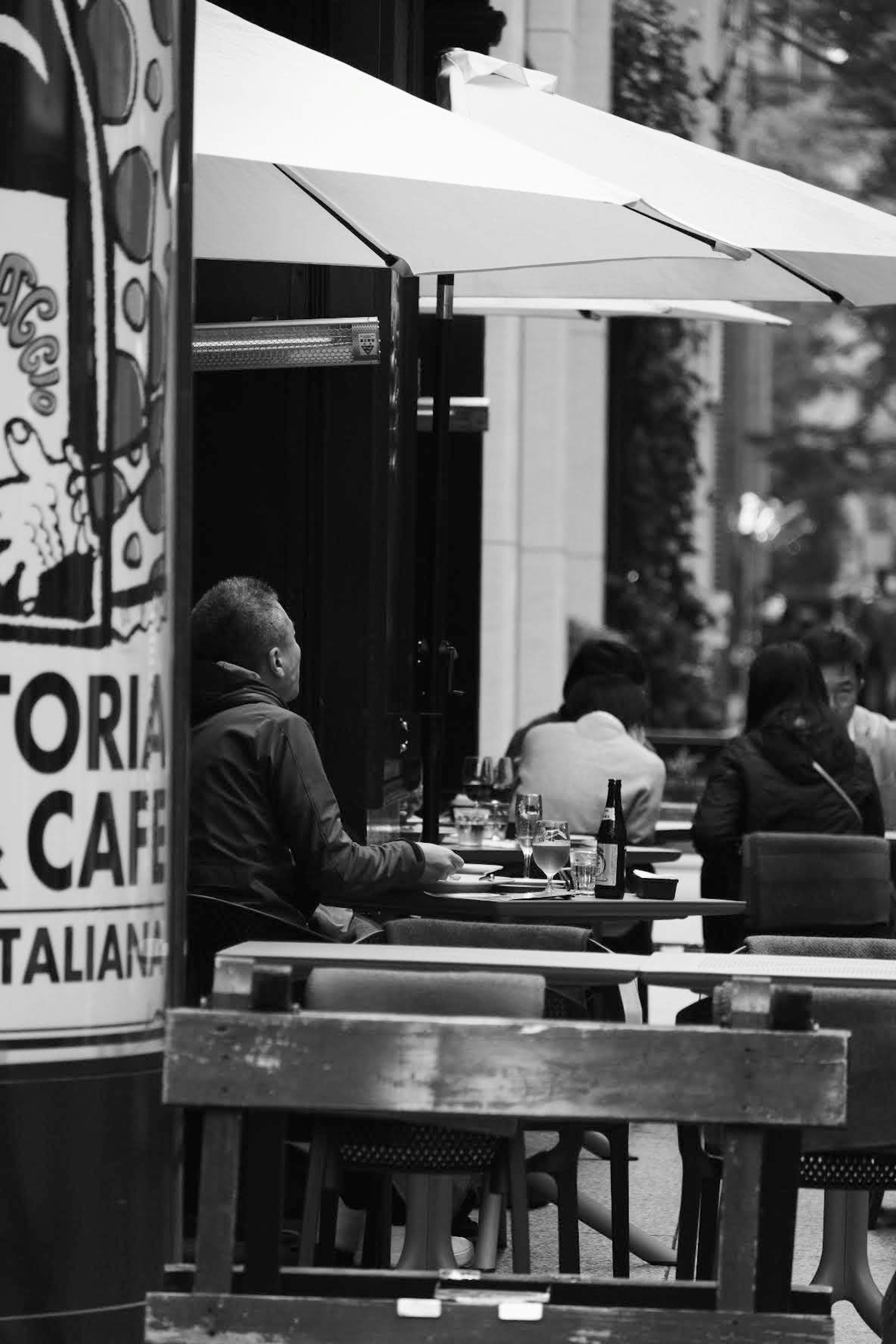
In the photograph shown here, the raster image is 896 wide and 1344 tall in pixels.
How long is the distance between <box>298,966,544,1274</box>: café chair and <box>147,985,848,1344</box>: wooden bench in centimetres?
44

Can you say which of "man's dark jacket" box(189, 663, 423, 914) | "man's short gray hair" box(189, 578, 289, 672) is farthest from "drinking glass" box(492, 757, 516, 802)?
"man's dark jacket" box(189, 663, 423, 914)

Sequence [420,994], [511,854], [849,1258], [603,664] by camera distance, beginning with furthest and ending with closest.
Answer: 1. [603,664]
2. [511,854]
3. [849,1258]
4. [420,994]

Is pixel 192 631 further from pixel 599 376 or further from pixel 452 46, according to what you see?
pixel 599 376

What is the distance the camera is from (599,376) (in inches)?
697

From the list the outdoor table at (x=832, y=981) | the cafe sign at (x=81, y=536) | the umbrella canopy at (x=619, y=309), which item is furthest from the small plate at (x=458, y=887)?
the umbrella canopy at (x=619, y=309)

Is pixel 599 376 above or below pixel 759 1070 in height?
above

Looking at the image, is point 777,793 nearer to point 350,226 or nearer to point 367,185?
point 350,226

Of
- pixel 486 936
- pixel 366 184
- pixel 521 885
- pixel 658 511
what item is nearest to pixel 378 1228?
pixel 486 936

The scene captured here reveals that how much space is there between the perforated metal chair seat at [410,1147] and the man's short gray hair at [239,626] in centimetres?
175

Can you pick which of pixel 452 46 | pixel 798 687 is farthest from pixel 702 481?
pixel 798 687

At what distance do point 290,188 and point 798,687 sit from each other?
2.89 metres

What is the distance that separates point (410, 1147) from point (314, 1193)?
22 centimetres

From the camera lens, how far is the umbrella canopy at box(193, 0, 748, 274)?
539 centimetres

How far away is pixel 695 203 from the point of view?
6812mm
